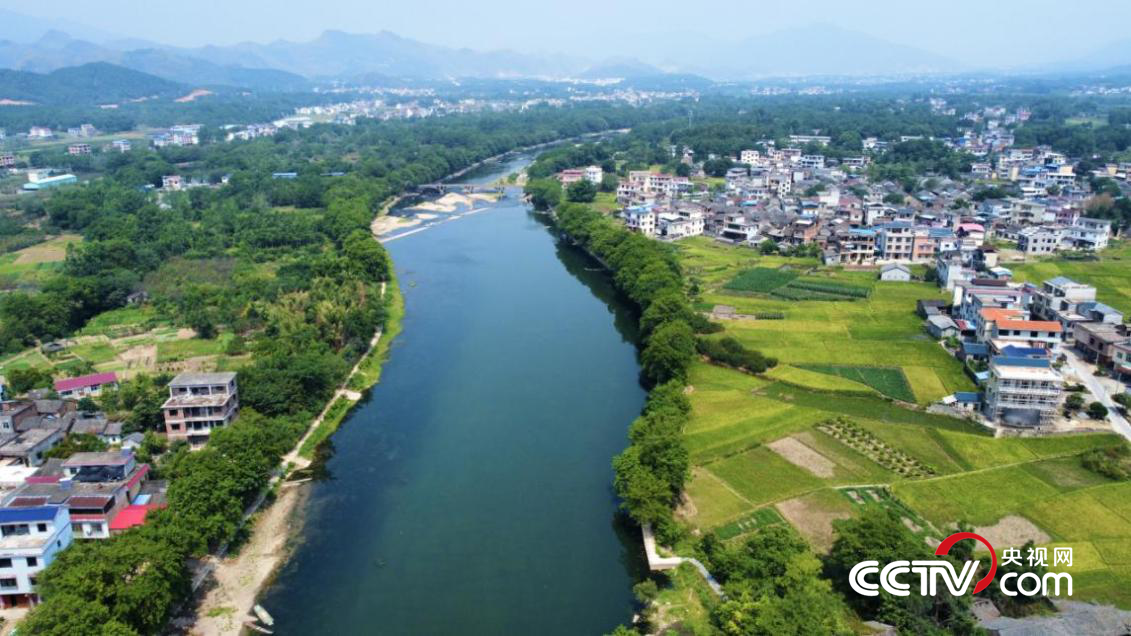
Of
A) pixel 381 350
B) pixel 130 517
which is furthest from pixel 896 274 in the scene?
pixel 130 517

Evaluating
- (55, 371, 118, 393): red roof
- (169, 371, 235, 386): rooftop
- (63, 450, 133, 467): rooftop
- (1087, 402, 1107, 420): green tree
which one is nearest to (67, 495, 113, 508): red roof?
(63, 450, 133, 467): rooftop

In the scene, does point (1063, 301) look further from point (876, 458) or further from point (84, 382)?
point (84, 382)

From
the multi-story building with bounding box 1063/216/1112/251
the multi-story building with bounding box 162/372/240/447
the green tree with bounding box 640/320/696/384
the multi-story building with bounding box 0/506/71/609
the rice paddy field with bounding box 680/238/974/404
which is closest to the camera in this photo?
the multi-story building with bounding box 0/506/71/609

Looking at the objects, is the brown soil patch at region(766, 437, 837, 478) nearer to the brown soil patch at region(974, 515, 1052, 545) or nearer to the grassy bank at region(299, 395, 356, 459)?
the brown soil patch at region(974, 515, 1052, 545)

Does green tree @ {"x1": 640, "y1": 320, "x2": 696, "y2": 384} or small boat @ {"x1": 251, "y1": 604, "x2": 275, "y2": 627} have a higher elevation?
green tree @ {"x1": 640, "y1": 320, "x2": 696, "y2": 384}

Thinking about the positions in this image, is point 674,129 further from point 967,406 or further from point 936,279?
point 967,406

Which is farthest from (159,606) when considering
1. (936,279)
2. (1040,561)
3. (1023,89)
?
(1023,89)
